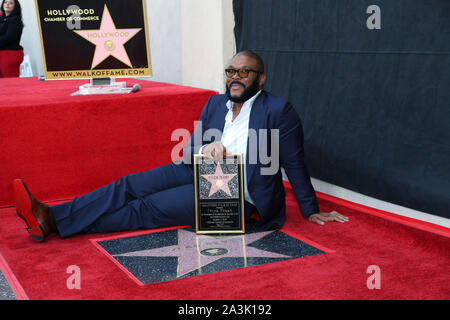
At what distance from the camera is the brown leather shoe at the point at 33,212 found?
267 cm

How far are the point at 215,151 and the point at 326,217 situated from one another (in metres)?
0.71

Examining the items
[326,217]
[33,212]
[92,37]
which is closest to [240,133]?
[326,217]

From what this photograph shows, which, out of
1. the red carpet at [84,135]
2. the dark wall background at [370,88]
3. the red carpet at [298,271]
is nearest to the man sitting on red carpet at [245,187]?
the red carpet at [298,271]

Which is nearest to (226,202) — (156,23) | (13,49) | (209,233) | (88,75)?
(209,233)

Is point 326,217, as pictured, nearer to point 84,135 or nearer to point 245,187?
point 245,187

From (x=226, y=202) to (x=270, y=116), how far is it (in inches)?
19.3

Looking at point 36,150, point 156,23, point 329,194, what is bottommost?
point 329,194

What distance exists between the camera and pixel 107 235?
9.45 feet

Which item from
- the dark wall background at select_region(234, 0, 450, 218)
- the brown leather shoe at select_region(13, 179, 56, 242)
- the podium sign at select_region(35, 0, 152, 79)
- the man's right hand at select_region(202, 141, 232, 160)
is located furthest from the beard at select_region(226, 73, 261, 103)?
the podium sign at select_region(35, 0, 152, 79)

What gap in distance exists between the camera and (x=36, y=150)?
11.1ft

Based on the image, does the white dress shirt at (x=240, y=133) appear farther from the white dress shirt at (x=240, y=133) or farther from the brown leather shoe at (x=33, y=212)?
the brown leather shoe at (x=33, y=212)

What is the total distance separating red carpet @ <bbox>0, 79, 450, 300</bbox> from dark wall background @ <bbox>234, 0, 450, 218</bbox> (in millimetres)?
235

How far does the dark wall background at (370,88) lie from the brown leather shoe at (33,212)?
63.7 inches

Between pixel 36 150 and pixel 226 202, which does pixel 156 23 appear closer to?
pixel 36 150
